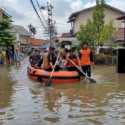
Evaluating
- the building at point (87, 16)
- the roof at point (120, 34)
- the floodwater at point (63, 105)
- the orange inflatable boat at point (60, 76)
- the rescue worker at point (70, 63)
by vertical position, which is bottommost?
the floodwater at point (63, 105)

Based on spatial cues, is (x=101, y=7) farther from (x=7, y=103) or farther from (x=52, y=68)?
(x=7, y=103)

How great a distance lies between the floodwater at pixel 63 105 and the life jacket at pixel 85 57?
2.33 meters

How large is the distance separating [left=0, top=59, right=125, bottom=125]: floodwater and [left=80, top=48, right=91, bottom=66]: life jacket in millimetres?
2327

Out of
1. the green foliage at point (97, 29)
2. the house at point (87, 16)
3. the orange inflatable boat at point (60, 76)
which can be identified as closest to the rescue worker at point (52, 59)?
the orange inflatable boat at point (60, 76)

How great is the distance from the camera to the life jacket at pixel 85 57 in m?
22.8

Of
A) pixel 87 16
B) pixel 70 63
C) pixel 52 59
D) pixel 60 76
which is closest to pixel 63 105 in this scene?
pixel 60 76

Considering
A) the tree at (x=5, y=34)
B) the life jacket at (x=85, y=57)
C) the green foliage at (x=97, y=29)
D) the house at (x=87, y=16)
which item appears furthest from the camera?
the house at (x=87, y=16)

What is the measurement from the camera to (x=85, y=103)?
14.7 metres

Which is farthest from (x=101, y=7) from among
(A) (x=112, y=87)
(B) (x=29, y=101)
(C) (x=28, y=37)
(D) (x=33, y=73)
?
(C) (x=28, y=37)

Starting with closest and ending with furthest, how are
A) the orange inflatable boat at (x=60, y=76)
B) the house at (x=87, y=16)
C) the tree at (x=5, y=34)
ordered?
the orange inflatable boat at (x=60, y=76)
the tree at (x=5, y=34)
the house at (x=87, y=16)

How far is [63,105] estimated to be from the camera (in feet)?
46.5

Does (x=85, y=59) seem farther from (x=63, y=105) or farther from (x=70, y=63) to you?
(x=63, y=105)

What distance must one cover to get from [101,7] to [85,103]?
122 ft

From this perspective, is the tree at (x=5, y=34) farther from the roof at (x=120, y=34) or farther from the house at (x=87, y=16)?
the house at (x=87, y=16)
